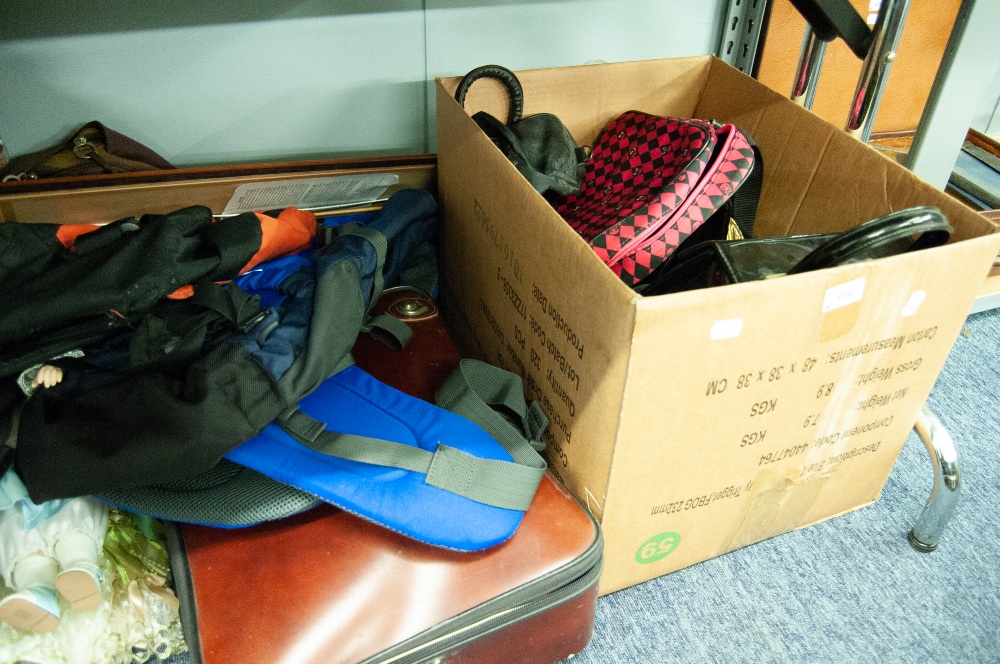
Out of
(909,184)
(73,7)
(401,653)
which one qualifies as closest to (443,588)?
(401,653)

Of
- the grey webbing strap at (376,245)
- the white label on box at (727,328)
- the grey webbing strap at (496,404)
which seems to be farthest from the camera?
the grey webbing strap at (376,245)

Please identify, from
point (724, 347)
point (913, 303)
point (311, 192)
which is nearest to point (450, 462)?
point (724, 347)

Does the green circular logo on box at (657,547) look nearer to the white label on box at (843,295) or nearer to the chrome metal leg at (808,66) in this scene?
the white label on box at (843,295)

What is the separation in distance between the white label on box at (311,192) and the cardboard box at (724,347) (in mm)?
139

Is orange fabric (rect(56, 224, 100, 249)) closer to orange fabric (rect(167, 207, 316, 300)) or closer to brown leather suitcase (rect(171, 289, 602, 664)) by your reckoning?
orange fabric (rect(167, 207, 316, 300))

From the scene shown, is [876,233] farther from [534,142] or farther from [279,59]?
[279,59]

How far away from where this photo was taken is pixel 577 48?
3.93 feet

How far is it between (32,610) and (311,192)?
2.15 feet

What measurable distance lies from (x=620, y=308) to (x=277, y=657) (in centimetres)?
41

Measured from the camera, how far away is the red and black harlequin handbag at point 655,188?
2.57 ft

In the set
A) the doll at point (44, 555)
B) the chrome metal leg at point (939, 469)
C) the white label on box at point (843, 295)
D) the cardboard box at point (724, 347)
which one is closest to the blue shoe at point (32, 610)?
the doll at point (44, 555)

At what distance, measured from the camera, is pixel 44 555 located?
0.66 meters

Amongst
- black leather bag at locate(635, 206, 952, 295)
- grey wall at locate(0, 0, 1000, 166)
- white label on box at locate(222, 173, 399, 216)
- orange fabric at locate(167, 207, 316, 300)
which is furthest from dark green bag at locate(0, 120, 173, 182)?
black leather bag at locate(635, 206, 952, 295)

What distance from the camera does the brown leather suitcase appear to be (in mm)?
592
